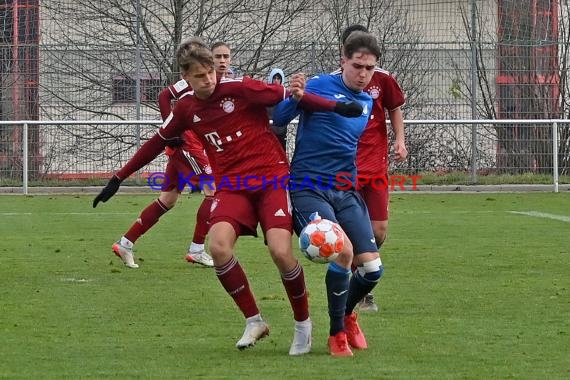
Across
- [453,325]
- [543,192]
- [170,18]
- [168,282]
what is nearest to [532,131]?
[543,192]

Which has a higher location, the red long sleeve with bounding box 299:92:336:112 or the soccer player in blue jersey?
the red long sleeve with bounding box 299:92:336:112

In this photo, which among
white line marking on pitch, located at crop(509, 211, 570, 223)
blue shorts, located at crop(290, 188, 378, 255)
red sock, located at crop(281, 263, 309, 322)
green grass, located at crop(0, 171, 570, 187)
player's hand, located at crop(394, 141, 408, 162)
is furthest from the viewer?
green grass, located at crop(0, 171, 570, 187)

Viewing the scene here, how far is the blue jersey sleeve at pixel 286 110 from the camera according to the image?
6.61 m

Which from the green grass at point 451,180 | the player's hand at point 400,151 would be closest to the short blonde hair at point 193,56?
the player's hand at point 400,151

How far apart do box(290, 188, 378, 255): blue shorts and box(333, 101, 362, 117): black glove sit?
46 centimetres

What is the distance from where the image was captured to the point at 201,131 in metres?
6.77

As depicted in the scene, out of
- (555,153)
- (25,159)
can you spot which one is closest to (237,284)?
(25,159)

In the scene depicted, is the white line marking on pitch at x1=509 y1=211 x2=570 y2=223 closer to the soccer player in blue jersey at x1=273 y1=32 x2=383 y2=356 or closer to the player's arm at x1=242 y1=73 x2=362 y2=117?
the soccer player in blue jersey at x1=273 y1=32 x2=383 y2=356

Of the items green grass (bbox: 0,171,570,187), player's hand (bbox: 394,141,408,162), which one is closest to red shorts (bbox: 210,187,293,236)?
player's hand (bbox: 394,141,408,162)

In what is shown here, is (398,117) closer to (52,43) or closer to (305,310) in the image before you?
(305,310)

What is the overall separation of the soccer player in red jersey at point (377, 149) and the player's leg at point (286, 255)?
165cm

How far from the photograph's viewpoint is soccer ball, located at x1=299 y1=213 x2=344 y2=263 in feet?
20.6

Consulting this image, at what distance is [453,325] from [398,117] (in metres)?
1.74

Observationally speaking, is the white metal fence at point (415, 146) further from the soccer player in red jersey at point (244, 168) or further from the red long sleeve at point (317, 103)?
the red long sleeve at point (317, 103)
